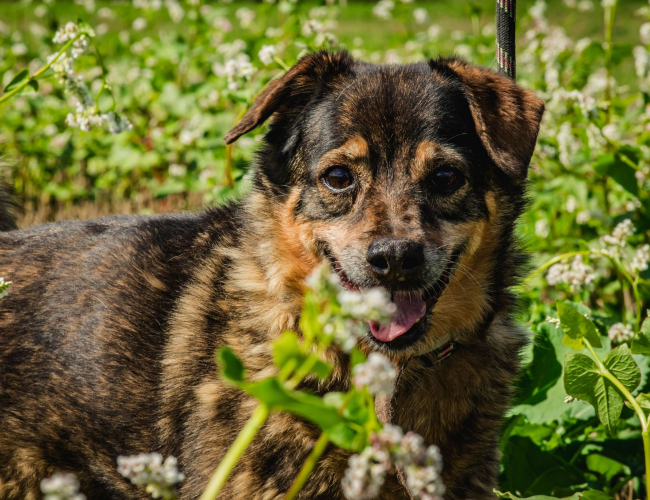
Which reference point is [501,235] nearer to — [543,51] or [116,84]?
[543,51]

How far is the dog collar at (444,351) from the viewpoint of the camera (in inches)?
115

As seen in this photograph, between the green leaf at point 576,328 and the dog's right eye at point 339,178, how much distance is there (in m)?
1.03

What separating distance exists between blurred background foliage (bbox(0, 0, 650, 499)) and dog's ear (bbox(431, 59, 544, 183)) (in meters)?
0.59

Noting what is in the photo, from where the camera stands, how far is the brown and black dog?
276cm

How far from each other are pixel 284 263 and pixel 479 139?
0.95 m

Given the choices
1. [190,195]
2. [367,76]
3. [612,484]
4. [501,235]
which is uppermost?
[367,76]

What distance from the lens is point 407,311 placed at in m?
2.76

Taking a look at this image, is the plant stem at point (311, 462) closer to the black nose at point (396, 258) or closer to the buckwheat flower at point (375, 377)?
the buckwheat flower at point (375, 377)

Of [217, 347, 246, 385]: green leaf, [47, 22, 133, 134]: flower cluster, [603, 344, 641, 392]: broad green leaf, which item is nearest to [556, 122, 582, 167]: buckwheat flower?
[603, 344, 641, 392]: broad green leaf

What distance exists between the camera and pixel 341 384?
2.80 m

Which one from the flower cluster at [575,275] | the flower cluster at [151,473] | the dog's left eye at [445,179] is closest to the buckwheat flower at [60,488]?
the flower cluster at [151,473]

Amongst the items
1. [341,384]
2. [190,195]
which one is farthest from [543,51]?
[341,384]

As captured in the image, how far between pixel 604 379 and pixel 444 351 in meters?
0.70

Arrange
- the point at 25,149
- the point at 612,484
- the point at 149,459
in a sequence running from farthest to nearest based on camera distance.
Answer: the point at 25,149, the point at 612,484, the point at 149,459
